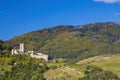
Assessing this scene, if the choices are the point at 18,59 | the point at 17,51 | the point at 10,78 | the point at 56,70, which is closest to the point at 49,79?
the point at 56,70

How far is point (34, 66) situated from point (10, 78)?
10.8 meters

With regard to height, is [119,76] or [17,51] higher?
[17,51]

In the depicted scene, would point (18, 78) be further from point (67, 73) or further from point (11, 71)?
point (67, 73)

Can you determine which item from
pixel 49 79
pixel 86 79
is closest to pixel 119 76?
pixel 86 79

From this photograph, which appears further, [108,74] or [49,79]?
[108,74]

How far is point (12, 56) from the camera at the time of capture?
455 ft

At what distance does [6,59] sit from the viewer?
5187 inches

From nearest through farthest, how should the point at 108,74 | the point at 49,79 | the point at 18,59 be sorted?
1. the point at 49,79
2. the point at 108,74
3. the point at 18,59

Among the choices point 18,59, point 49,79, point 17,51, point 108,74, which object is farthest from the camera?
point 17,51

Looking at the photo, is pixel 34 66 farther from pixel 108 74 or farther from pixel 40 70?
pixel 108 74

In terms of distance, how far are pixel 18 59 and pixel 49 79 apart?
21.6 metres

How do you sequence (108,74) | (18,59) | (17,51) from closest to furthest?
(108,74) < (18,59) < (17,51)

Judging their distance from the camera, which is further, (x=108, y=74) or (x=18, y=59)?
(x=18, y=59)

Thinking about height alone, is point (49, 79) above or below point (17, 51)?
below
